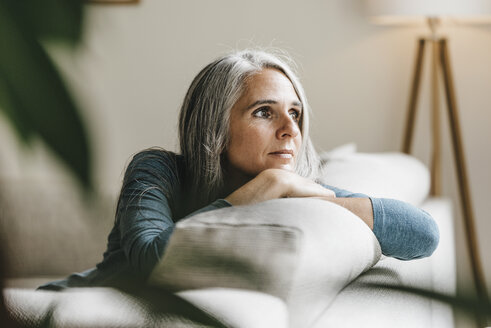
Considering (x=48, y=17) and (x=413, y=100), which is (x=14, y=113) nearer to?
(x=48, y=17)

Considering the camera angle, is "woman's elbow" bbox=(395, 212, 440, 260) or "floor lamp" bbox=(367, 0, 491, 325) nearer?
"woman's elbow" bbox=(395, 212, 440, 260)

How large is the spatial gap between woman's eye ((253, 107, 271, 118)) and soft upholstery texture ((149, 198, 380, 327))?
21.2 inches

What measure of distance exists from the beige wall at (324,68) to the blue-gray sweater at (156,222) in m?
1.54

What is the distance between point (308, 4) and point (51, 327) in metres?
3.00

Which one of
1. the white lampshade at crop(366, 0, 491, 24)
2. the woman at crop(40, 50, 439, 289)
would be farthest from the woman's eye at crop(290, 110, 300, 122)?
the white lampshade at crop(366, 0, 491, 24)

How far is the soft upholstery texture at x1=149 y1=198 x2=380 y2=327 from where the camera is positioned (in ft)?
2.21

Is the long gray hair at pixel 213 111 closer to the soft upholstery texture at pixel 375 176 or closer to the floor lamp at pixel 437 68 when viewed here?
the soft upholstery texture at pixel 375 176

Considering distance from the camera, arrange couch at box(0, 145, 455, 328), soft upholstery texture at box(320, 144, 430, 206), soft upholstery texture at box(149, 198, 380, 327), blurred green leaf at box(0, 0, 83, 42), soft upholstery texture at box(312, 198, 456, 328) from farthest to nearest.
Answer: soft upholstery texture at box(320, 144, 430, 206) < soft upholstery texture at box(312, 198, 456, 328) < soft upholstery texture at box(149, 198, 380, 327) < couch at box(0, 145, 455, 328) < blurred green leaf at box(0, 0, 83, 42)

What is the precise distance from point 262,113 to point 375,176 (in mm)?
472

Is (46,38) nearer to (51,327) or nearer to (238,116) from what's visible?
(51,327)

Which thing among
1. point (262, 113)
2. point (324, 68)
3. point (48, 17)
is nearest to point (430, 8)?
point (324, 68)

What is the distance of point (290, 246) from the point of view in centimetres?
74

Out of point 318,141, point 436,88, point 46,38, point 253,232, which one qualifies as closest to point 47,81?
point 46,38

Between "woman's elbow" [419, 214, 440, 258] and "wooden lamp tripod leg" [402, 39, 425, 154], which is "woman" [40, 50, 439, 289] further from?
"wooden lamp tripod leg" [402, 39, 425, 154]
